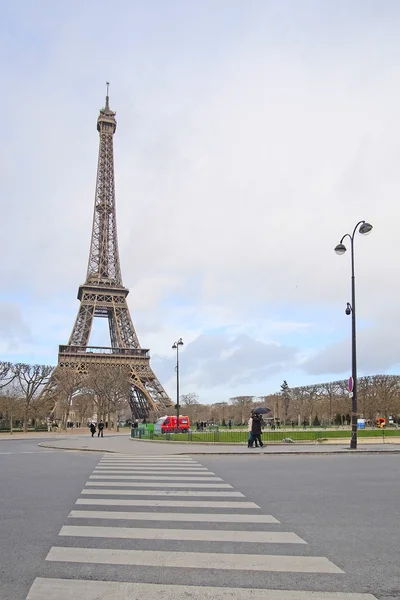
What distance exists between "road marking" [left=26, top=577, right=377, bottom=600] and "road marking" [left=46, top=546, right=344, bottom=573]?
2.23ft

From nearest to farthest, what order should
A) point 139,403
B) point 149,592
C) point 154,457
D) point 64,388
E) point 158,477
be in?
1. point 149,592
2. point 158,477
3. point 154,457
4. point 64,388
5. point 139,403

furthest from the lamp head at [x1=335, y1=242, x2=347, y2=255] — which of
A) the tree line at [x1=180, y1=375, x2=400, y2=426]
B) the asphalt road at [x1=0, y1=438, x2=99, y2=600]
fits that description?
the tree line at [x1=180, y1=375, x2=400, y2=426]

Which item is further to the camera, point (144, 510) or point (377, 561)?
point (144, 510)

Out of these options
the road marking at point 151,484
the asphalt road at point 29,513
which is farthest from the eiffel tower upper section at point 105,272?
the road marking at point 151,484

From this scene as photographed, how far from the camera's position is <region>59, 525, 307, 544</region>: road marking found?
24.2ft

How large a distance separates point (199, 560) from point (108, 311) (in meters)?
85.3

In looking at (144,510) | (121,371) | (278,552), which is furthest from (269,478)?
(121,371)

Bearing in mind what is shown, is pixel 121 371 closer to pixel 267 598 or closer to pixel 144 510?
pixel 144 510

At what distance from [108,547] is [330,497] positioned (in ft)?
18.1

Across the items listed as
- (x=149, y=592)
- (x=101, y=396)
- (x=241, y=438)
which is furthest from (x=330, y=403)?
(x=149, y=592)

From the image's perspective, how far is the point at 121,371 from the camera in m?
72.1

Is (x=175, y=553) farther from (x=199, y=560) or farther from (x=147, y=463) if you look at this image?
(x=147, y=463)

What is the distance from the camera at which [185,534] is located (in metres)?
7.64

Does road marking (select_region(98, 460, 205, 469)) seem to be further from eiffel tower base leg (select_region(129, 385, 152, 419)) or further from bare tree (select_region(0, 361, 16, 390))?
eiffel tower base leg (select_region(129, 385, 152, 419))
